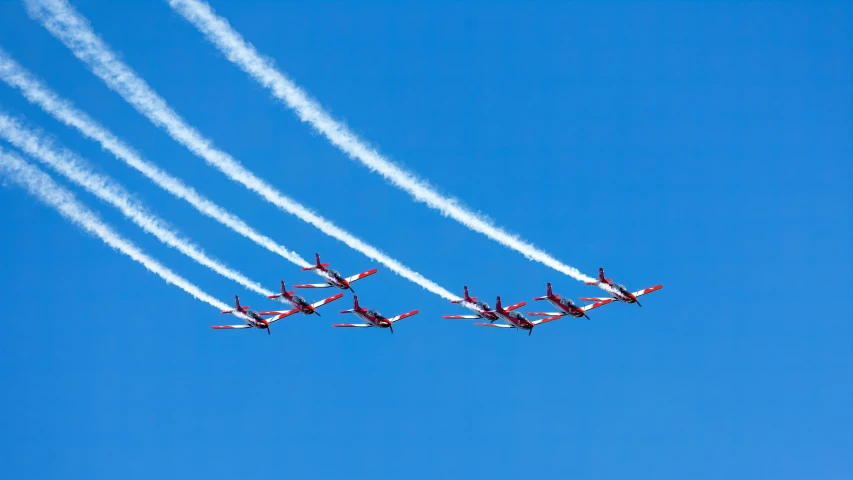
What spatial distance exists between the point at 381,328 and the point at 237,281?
10015 millimetres

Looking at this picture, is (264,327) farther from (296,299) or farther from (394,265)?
(394,265)

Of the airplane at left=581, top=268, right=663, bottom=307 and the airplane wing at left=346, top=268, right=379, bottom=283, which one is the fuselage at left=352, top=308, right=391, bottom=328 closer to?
the airplane wing at left=346, top=268, right=379, bottom=283

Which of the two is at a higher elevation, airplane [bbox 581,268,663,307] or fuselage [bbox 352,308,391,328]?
airplane [bbox 581,268,663,307]

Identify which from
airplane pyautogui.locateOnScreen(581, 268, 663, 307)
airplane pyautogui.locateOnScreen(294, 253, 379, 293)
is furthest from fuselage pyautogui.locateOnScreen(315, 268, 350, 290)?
airplane pyautogui.locateOnScreen(581, 268, 663, 307)

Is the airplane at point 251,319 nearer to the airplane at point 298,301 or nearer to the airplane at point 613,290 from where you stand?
the airplane at point 298,301

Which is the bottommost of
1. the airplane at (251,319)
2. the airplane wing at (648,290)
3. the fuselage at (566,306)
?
the airplane at (251,319)

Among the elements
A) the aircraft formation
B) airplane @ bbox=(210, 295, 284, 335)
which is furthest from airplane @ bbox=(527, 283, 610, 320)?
airplane @ bbox=(210, 295, 284, 335)

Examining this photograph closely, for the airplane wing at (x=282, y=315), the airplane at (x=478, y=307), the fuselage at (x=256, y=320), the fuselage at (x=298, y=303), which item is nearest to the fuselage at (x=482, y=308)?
the airplane at (x=478, y=307)

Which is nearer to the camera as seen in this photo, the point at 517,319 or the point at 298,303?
the point at 517,319

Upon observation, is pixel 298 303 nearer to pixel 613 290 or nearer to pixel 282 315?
pixel 282 315

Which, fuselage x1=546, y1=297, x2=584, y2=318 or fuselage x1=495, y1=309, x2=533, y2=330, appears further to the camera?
fuselage x1=546, y1=297, x2=584, y2=318

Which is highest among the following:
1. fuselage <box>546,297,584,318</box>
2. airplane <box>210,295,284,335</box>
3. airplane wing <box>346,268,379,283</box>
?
fuselage <box>546,297,584,318</box>

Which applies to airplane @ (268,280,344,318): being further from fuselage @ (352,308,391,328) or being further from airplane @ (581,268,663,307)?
airplane @ (581,268,663,307)

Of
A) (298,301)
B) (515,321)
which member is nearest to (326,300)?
(298,301)
